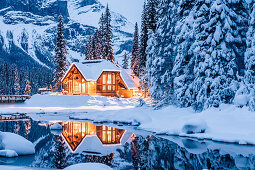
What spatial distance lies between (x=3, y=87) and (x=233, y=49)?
8729 centimetres

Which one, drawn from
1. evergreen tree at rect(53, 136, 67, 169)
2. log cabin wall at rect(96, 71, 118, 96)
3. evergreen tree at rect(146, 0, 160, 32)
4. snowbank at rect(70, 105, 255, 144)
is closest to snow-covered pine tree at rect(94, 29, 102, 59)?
log cabin wall at rect(96, 71, 118, 96)

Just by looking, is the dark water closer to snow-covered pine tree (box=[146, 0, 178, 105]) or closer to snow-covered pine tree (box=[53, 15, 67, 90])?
snow-covered pine tree (box=[146, 0, 178, 105])

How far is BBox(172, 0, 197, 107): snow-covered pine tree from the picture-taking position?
65.3 ft

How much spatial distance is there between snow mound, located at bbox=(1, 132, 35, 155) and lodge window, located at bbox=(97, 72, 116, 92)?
1403 inches

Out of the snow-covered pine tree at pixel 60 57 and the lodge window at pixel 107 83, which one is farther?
the snow-covered pine tree at pixel 60 57

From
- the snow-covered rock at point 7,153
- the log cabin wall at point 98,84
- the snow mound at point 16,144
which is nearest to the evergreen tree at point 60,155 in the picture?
the snow mound at point 16,144

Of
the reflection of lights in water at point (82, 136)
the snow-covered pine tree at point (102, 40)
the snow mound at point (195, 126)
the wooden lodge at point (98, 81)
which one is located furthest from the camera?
the snow-covered pine tree at point (102, 40)

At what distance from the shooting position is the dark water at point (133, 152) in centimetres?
938

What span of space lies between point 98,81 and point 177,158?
121ft

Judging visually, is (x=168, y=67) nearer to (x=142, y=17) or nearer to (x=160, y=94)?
(x=160, y=94)

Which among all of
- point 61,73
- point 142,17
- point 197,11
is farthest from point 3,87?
point 197,11

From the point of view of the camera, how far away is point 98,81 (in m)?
46.5

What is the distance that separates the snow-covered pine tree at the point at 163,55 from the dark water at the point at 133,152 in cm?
938

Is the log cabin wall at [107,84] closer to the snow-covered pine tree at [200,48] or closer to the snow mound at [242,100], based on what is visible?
the snow-covered pine tree at [200,48]
